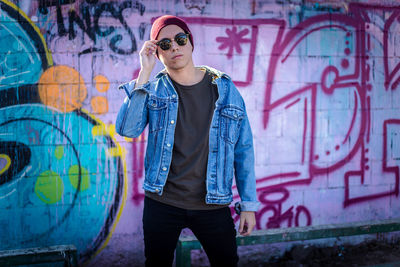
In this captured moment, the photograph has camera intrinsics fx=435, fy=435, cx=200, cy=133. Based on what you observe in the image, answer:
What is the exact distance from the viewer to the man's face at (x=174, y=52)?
2336 millimetres

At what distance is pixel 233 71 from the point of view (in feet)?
13.7

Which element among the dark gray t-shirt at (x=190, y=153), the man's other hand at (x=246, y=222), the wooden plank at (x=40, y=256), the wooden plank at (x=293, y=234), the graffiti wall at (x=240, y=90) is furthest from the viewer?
the graffiti wall at (x=240, y=90)

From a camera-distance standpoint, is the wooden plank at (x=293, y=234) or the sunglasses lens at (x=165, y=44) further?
the wooden plank at (x=293, y=234)

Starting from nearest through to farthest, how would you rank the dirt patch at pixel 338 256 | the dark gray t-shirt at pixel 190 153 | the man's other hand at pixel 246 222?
the dark gray t-shirt at pixel 190 153, the man's other hand at pixel 246 222, the dirt patch at pixel 338 256

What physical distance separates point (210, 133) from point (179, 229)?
1.75 ft

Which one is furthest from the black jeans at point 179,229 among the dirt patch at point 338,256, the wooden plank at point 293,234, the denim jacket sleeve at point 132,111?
the dirt patch at point 338,256

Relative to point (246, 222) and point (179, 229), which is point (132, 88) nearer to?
point (179, 229)

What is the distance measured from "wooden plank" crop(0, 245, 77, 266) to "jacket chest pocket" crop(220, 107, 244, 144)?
140 cm

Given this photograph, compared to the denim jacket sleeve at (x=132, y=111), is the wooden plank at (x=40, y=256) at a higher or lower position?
lower

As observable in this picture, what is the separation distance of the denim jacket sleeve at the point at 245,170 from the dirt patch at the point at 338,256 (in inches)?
89.1

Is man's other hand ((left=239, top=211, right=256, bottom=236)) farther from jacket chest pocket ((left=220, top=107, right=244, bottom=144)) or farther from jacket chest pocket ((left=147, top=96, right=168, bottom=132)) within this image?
jacket chest pocket ((left=147, top=96, right=168, bottom=132))

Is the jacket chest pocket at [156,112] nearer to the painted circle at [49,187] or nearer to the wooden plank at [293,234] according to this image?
the wooden plank at [293,234]

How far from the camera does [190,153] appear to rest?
227 centimetres

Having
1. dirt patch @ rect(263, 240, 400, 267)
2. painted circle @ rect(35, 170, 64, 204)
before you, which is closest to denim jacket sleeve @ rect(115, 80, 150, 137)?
painted circle @ rect(35, 170, 64, 204)
